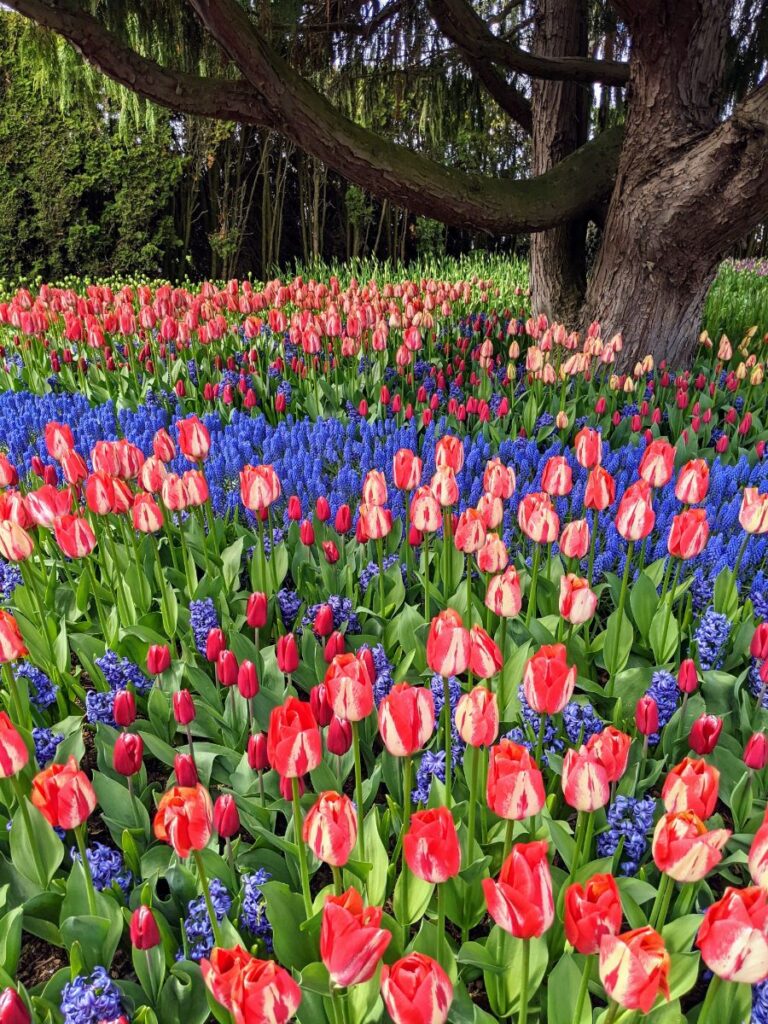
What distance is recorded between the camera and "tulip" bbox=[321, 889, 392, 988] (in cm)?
78

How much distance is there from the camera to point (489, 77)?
559 cm

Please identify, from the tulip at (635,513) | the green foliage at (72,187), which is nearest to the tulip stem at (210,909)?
the tulip at (635,513)

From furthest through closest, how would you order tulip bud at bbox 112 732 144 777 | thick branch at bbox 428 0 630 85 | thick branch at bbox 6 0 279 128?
thick branch at bbox 428 0 630 85 < thick branch at bbox 6 0 279 128 < tulip bud at bbox 112 732 144 777

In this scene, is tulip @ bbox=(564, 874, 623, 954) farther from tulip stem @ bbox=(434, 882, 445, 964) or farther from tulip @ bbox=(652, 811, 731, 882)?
tulip stem @ bbox=(434, 882, 445, 964)

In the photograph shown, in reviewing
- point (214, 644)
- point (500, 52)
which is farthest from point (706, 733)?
point (500, 52)

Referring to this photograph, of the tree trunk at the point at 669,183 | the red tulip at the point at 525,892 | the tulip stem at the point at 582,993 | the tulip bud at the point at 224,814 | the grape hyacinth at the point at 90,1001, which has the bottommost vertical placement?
the grape hyacinth at the point at 90,1001

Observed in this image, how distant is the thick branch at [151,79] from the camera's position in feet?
12.6

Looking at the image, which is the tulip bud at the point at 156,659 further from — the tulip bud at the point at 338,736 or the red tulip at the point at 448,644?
the red tulip at the point at 448,644

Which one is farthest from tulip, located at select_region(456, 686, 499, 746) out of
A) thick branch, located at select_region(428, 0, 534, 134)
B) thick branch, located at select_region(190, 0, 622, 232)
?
thick branch, located at select_region(428, 0, 534, 134)

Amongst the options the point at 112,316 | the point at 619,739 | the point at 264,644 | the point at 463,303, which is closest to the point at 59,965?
the point at 264,644

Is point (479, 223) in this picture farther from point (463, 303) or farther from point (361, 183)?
point (463, 303)

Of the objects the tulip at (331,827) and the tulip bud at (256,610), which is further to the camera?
the tulip bud at (256,610)

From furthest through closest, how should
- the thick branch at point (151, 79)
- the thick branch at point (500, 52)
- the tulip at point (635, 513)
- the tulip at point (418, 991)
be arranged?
the thick branch at point (500, 52) < the thick branch at point (151, 79) < the tulip at point (635, 513) < the tulip at point (418, 991)

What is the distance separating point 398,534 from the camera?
8.76 feet
